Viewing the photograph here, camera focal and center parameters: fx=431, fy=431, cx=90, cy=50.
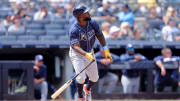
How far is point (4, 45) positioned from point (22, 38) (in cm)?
51

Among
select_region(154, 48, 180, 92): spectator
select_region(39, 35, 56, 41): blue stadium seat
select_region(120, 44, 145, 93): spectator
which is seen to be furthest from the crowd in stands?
select_region(154, 48, 180, 92): spectator

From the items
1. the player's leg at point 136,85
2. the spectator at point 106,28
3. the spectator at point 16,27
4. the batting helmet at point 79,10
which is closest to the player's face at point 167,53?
the player's leg at point 136,85

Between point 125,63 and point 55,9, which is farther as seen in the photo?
point 55,9

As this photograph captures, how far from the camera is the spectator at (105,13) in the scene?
12.3m

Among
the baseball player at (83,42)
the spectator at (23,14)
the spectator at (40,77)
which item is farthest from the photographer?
the spectator at (23,14)

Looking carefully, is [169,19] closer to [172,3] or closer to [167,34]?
[167,34]

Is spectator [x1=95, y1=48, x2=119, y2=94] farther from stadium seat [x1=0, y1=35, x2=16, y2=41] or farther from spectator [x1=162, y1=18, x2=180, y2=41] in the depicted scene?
stadium seat [x1=0, y1=35, x2=16, y2=41]

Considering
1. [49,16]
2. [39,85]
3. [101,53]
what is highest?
[49,16]

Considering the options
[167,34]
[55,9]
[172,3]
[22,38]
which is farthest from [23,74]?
[172,3]

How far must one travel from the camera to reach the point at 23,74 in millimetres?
10406

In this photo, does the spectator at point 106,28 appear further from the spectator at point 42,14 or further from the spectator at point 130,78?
the spectator at point 42,14

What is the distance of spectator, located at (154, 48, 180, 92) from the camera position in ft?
35.0

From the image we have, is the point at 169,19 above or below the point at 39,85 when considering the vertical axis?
above

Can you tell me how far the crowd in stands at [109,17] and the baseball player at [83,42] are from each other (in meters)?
4.10
